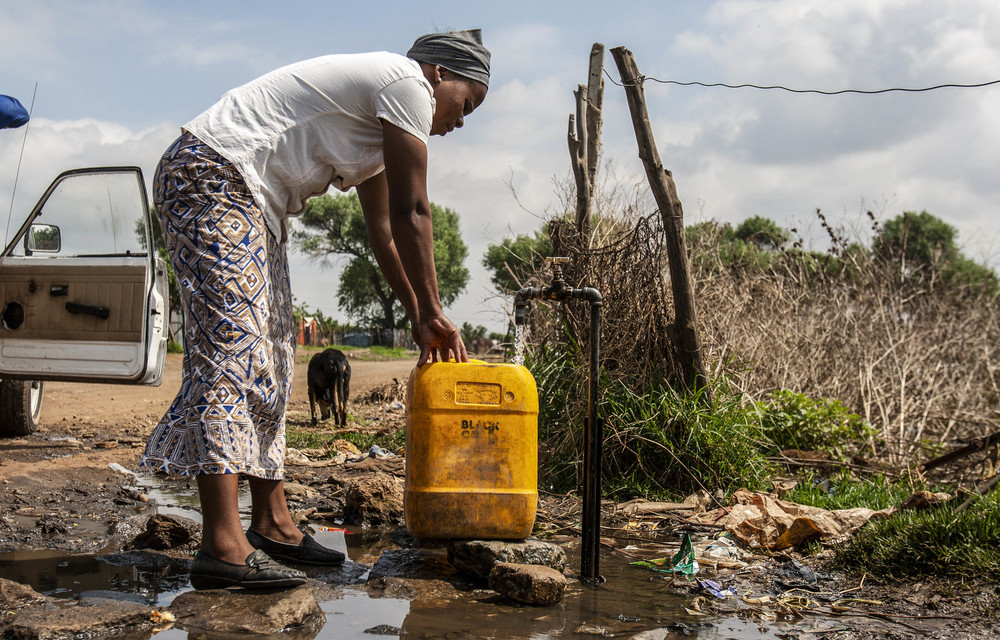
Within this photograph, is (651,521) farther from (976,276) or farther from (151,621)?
(976,276)

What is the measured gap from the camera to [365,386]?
14375mm

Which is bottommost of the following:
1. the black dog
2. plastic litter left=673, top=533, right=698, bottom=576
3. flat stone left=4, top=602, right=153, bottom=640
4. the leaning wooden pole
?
plastic litter left=673, top=533, right=698, bottom=576

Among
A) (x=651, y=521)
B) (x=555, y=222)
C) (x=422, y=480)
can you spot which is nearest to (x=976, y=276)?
(x=555, y=222)

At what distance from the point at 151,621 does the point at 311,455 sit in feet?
15.1

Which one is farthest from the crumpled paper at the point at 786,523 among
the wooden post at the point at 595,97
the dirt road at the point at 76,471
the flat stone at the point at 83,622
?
the wooden post at the point at 595,97

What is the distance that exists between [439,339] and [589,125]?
13.1ft

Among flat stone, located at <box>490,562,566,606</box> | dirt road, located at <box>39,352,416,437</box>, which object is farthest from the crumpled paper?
dirt road, located at <box>39,352,416,437</box>

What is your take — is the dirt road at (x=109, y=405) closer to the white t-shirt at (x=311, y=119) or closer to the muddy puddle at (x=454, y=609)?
the muddy puddle at (x=454, y=609)

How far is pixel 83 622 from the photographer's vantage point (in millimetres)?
2150

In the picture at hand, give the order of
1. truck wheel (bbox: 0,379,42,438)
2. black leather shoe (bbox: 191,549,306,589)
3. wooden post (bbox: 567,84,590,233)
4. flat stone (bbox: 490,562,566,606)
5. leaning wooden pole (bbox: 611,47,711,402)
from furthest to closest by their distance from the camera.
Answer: truck wheel (bbox: 0,379,42,438) → wooden post (bbox: 567,84,590,233) → leaning wooden pole (bbox: 611,47,711,402) → flat stone (bbox: 490,562,566,606) → black leather shoe (bbox: 191,549,306,589)

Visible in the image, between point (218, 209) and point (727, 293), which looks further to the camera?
point (727, 293)

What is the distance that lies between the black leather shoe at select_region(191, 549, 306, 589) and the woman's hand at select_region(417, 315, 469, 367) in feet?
3.13

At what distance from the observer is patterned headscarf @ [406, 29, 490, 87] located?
9.83 feet

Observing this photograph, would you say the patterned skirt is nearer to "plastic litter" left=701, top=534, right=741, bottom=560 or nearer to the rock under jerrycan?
the rock under jerrycan
